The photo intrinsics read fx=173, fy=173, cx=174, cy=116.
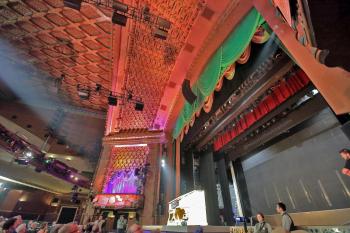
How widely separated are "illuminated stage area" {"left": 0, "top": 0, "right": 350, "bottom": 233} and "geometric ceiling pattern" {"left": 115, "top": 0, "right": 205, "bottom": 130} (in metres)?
0.05

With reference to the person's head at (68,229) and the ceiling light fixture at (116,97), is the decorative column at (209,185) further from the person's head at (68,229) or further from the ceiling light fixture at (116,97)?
the person's head at (68,229)

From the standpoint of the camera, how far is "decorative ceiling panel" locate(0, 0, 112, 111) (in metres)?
6.61

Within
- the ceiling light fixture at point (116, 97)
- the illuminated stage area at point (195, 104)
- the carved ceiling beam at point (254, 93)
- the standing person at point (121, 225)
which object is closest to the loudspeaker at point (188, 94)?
the illuminated stage area at point (195, 104)

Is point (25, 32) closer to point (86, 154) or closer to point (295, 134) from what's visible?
point (86, 154)

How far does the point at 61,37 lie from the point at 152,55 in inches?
181

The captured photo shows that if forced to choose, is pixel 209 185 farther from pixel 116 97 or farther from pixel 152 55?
pixel 116 97

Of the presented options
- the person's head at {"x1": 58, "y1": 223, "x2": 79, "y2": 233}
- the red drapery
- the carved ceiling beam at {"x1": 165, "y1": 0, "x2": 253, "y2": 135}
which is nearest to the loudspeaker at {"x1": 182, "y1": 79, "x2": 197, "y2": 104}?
the carved ceiling beam at {"x1": 165, "y1": 0, "x2": 253, "y2": 135}

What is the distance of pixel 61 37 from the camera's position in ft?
25.2

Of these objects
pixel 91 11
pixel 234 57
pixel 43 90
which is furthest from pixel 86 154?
pixel 234 57

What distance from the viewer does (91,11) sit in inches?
255

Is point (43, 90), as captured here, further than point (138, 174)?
Yes

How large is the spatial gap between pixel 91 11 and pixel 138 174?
7049 millimetres

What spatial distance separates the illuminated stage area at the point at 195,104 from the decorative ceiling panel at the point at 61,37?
0.17 feet

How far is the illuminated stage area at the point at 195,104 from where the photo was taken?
276 cm
